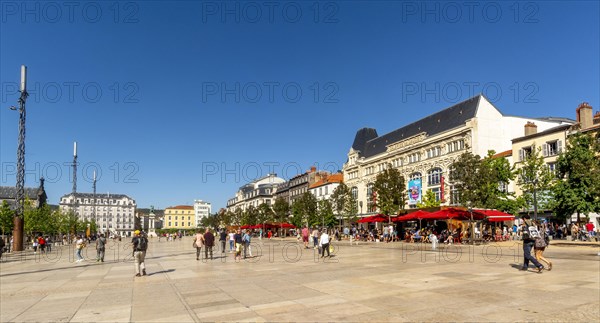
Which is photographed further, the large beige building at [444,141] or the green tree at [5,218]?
the large beige building at [444,141]

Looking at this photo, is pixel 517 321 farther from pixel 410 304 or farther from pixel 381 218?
pixel 381 218


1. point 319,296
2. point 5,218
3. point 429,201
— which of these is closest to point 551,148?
point 429,201

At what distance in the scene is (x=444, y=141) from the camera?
6109 cm

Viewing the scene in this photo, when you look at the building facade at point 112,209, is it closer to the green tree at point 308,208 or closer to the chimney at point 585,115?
the green tree at point 308,208

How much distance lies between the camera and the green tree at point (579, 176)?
1223 inches

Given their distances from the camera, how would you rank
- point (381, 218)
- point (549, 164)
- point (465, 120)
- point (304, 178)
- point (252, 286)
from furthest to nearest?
point (304, 178), point (465, 120), point (549, 164), point (381, 218), point (252, 286)

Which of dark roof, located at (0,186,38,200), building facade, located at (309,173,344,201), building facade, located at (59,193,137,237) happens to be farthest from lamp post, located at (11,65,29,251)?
building facade, located at (59,193,137,237)

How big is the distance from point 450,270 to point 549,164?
3987 cm

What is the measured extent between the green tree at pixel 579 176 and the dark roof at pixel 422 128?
996 inches

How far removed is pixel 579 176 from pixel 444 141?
29.5 m

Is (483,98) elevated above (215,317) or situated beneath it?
elevated above

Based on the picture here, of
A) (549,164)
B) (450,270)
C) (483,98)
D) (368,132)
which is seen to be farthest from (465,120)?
(450,270)

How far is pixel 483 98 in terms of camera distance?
5931cm

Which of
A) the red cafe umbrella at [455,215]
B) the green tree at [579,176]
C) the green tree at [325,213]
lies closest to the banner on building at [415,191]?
the green tree at [325,213]
